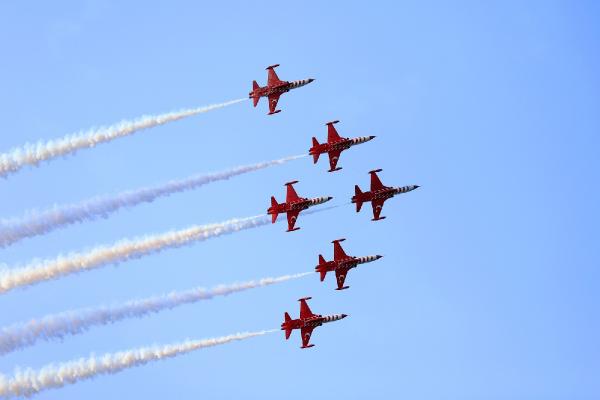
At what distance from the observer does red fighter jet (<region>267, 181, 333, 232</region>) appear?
140125 millimetres

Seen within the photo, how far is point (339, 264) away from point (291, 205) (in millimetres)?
7039

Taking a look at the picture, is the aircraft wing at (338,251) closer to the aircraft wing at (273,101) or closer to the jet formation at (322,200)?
the jet formation at (322,200)

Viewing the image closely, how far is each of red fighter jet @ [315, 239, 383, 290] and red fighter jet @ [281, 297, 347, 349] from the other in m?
2.89

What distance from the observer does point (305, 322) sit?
14225 centimetres

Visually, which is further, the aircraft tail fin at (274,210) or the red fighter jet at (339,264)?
the red fighter jet at (339,264)

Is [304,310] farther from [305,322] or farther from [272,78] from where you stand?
[272,78]

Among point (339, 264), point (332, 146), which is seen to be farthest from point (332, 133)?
point (339, 264)

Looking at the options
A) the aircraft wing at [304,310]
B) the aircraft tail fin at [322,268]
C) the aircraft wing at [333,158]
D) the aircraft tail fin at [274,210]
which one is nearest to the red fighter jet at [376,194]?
the aircraft wing at [333,158]

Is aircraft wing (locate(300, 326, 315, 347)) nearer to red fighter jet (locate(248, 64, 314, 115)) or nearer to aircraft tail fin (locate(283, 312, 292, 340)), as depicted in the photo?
aircraft tail fin (locate(283, 312, 292, 340))

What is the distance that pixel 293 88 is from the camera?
14600 cm

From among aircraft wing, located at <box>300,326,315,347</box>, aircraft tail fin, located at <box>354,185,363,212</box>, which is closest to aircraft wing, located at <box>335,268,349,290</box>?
aircraft wing, located at <box>300,326,315,347</box>

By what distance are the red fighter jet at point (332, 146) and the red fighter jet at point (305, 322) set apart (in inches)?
464

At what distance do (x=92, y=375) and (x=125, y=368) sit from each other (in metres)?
2.93

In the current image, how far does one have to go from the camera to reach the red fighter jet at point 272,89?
Result: 5699 inches
